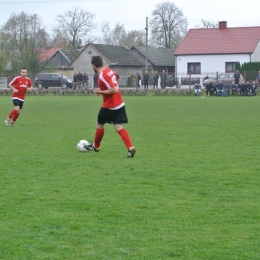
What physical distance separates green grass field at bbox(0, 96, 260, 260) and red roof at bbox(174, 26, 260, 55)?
55327 millimetres

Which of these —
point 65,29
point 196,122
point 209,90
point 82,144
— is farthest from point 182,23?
point 82,144

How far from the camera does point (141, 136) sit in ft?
49.9

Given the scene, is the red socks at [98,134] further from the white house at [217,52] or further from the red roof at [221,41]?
the red roof at [221,41]

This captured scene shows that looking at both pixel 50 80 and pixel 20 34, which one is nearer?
pixel 50 80

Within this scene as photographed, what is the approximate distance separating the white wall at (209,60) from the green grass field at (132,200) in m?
55.0

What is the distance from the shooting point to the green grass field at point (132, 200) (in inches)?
215

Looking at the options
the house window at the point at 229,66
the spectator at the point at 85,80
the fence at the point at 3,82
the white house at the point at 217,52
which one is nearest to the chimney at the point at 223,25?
the white house at the point at 217,52

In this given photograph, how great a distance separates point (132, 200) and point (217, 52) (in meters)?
61.8

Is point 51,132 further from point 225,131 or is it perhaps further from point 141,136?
point 225,131

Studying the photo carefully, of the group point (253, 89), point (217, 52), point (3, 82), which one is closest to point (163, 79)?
point (253, 89)

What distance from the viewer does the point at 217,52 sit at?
67.7m

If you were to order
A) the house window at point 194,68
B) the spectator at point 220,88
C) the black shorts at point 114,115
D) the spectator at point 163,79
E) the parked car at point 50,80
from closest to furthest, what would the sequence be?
the black shorts at point 114,115 < the spectator at point 220,88 < the spectator at point 163,79 < the parked car at point 50,80 < the house window at point 194,68

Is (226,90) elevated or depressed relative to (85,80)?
depressed

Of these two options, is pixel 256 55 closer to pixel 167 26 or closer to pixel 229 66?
pixel 229 66
